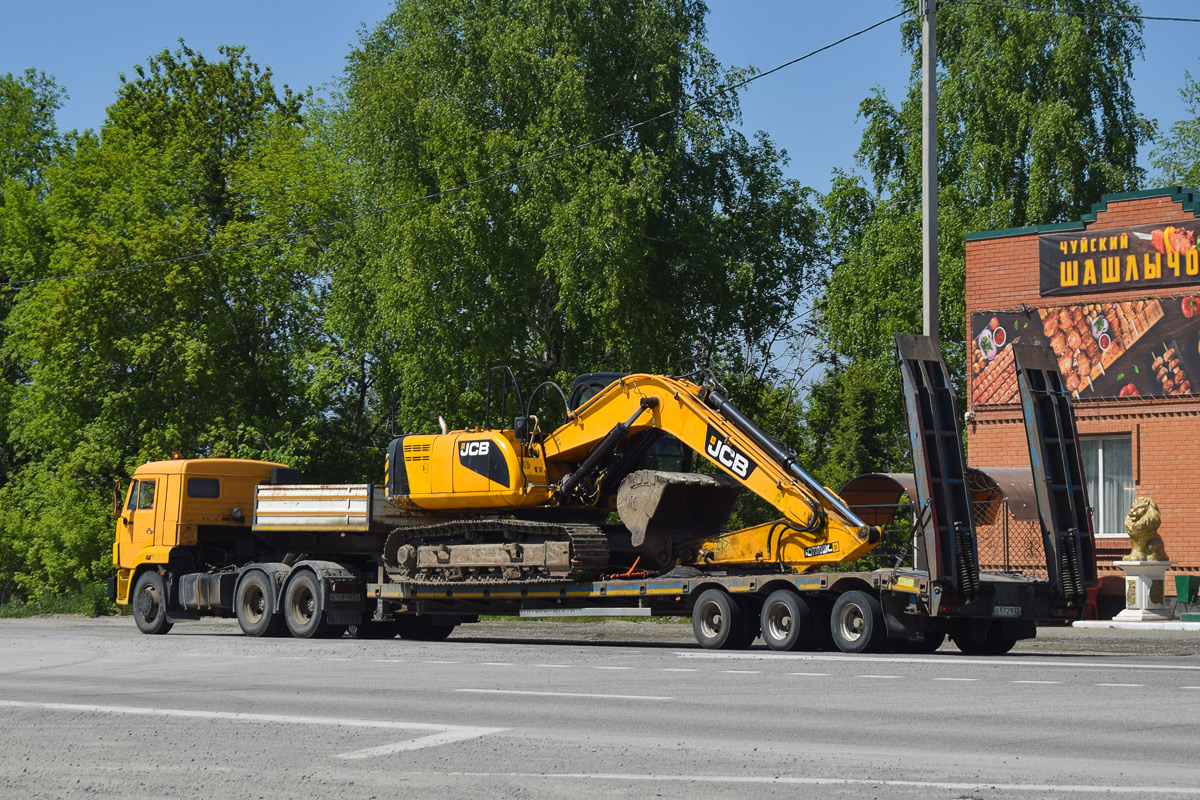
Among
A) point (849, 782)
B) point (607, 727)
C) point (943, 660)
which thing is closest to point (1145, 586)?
point (943, 660)

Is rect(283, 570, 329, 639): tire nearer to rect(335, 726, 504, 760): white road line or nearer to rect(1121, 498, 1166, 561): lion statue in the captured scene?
rect(335, 726, 504, 760): white road line

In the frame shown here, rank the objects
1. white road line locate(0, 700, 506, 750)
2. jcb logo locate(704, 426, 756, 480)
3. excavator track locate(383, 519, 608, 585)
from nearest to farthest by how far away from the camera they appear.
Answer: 1. white road line locate(0, 700, 506, 750)
2. jcb logo locate(704, 426, 756, 480)
3. excavator track locate(383, 519, 608, 585)

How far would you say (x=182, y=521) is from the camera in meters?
26.1

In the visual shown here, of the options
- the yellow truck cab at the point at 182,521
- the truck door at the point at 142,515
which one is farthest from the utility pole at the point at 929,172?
the truck door at the point at 142,515

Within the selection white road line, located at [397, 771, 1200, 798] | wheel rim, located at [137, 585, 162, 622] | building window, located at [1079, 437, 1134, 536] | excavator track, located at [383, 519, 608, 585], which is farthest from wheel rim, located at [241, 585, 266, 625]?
white road line, located at [397, 771, 1200, 798]

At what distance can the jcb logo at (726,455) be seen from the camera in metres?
19.3

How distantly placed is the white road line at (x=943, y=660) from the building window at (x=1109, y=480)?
1120 centimetres

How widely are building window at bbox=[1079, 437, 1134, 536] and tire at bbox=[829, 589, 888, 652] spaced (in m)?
11.7

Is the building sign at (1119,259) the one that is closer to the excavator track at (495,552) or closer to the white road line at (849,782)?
the excavator track at (495,552)

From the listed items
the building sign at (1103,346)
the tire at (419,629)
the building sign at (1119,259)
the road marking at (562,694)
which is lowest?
the road marking at (562,694)

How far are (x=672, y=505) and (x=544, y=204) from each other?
54.3ft

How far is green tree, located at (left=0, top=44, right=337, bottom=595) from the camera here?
39.2 m

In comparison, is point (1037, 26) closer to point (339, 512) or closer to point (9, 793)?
point (339, 512)

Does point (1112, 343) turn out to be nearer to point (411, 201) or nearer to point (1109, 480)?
point (1109, 480)
